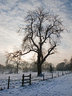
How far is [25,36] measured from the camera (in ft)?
124

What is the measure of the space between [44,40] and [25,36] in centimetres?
518

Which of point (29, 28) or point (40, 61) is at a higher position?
point (29, 28)

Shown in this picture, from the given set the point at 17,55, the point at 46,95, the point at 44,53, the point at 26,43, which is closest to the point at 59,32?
the point at 44,53

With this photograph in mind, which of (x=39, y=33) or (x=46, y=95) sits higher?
(x=39, y=33)

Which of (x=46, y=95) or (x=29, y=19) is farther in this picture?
(x=29, y=19)

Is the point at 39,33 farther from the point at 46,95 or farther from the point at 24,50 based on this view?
the point at 46,95

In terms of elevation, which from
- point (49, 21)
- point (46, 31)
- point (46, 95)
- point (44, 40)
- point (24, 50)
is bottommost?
point (46, 95)

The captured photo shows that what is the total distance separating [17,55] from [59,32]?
513 inches

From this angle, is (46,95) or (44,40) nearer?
(46,95)

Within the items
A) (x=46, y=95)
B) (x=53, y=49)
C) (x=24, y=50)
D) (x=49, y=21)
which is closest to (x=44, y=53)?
(x=53, y=49)

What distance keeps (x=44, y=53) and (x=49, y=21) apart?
9.02 metres

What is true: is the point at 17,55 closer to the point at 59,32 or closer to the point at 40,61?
the point at 40,61

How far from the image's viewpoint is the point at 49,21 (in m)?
39.3

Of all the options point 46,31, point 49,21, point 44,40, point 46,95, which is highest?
point 49,21
